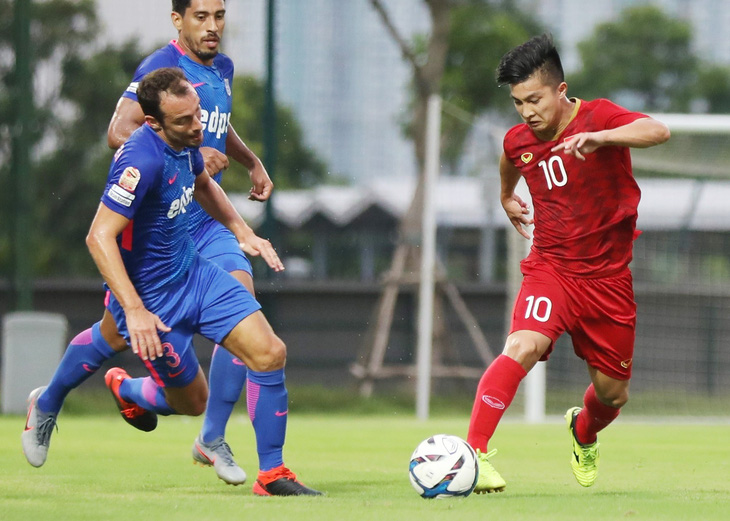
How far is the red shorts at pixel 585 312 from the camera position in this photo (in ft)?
17.9

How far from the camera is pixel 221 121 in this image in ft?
20.6

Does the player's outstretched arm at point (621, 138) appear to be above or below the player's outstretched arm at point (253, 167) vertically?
above

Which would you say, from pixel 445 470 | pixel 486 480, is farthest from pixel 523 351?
pixel 445 470

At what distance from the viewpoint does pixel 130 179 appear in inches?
197

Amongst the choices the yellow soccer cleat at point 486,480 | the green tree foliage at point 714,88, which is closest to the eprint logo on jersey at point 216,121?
the yellow soccer cleat at point 486,480

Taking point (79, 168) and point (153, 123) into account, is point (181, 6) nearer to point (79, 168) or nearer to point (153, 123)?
point (153, 123)

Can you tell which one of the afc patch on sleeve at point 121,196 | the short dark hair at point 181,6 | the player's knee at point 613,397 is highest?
the short dark hair at point 181,6

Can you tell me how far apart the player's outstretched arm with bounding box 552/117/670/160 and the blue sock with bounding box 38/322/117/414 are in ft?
8.00

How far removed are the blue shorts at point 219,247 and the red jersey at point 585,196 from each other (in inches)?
61.8

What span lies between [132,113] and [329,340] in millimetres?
9539

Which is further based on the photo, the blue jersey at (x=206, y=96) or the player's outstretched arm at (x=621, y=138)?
the blue jersey at (x=206, y=96)

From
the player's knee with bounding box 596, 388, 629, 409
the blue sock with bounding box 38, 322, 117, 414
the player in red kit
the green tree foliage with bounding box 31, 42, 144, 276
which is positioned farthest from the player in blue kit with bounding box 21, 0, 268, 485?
the green tree foliage with bounding box 31, 42, 144, 276

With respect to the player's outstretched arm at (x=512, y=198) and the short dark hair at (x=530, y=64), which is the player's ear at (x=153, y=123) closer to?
the short dark hair at (x=530, y=64)

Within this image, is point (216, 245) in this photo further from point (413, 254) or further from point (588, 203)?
point (413, 254)
